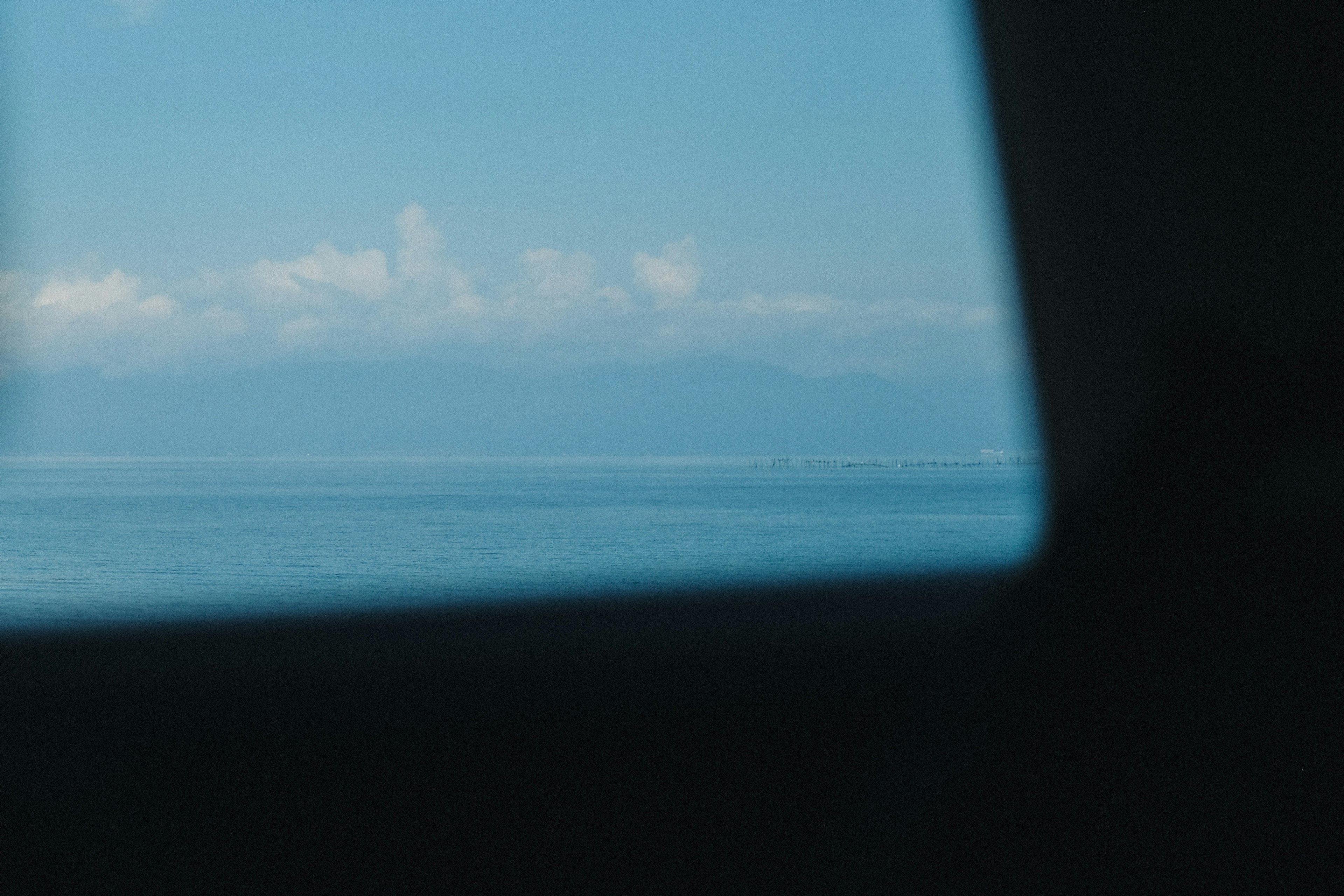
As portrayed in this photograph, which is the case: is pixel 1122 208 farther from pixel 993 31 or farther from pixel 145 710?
pixel 145 710

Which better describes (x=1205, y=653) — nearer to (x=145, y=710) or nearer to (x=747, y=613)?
(x=747, y=613)

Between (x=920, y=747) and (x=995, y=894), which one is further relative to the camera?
(x=920, y=747)

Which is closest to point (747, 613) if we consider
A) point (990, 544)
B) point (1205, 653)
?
point (1205, 653)

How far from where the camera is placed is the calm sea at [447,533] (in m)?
5.01

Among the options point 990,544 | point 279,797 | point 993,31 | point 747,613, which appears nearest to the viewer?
point 279,797

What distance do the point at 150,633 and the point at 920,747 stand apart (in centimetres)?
199

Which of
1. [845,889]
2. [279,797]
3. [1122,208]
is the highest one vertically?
[1122,208]

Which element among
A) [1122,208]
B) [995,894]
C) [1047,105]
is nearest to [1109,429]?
[1122,208]

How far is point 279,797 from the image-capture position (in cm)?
212

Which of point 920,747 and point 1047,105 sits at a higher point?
point 1047,105

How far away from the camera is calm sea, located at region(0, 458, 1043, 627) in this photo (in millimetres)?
5012

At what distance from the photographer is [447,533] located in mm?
19609

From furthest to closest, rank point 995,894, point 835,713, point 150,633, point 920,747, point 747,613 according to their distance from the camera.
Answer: point 747,613, point 150,633, point 835,713, point 920,747, point 995,894

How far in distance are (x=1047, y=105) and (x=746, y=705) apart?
103 inches
